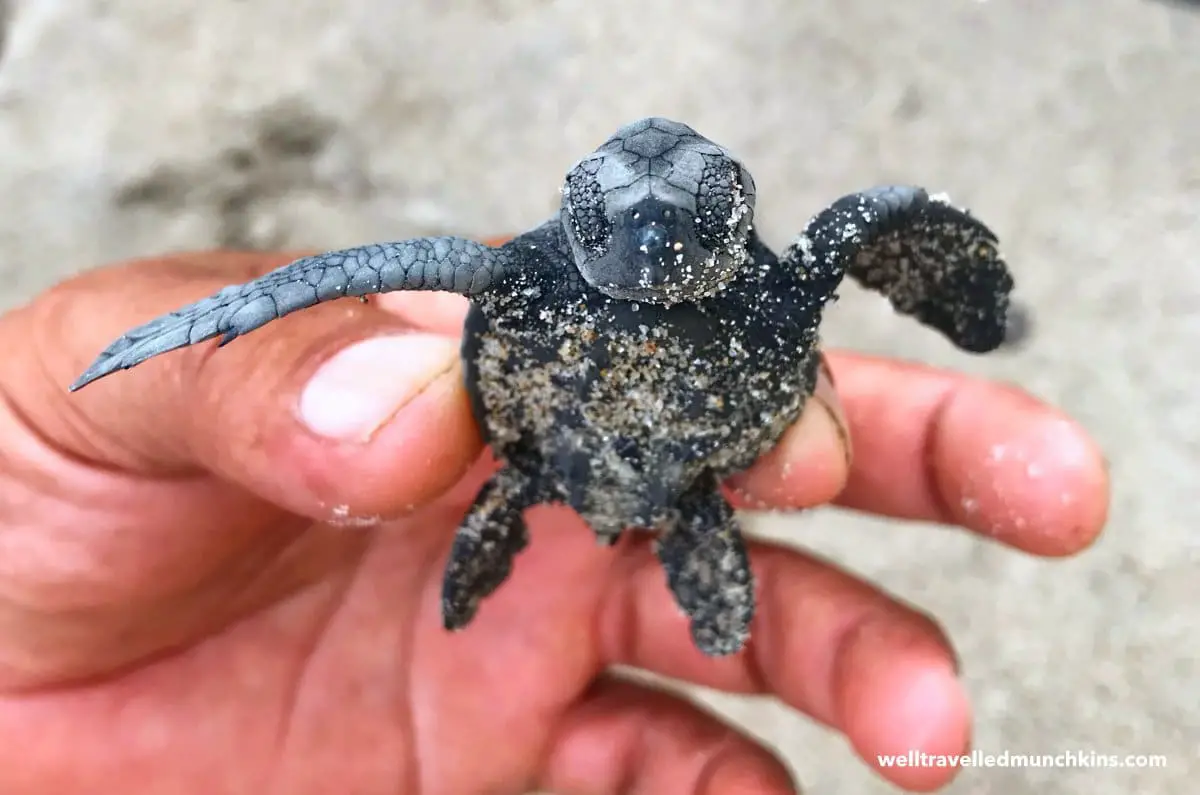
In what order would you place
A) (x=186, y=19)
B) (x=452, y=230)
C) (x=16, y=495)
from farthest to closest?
(x=186, y=19) → (x=452, y=230) → (x=16, y=495)

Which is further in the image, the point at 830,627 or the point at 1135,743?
the point at 1135,743

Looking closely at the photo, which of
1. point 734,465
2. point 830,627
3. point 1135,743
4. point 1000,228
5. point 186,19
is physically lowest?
point 1135,743

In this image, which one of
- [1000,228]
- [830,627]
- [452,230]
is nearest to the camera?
[830,627]

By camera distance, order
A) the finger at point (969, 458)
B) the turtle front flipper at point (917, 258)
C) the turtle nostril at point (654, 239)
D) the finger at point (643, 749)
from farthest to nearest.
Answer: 1. the finger at point (643, 749)
2. the finger at point (969, 458)
3. the turtle front flipper at point (917, 258)
4. the turtle nostril at point (654, 239)

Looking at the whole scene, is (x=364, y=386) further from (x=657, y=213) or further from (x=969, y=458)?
(x=969, y=458)

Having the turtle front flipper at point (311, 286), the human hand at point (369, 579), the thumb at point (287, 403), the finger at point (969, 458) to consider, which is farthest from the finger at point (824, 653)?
the turtle front flipper at point (311, 286)

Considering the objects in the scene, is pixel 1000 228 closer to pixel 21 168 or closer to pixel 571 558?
pixel 571 558

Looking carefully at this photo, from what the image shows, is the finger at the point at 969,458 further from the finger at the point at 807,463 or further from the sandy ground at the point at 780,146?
the sandy ground at the point at 780,146

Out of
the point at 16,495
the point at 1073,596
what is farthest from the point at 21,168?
the point at 1073,596

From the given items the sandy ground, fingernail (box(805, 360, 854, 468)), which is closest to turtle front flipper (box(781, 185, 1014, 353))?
fingernail (box(805, 360, 854, 468))

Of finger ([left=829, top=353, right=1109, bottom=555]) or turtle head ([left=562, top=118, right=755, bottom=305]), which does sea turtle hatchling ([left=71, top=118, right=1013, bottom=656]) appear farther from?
finger ([left=829, top=353, right=1109, bottom=555])
